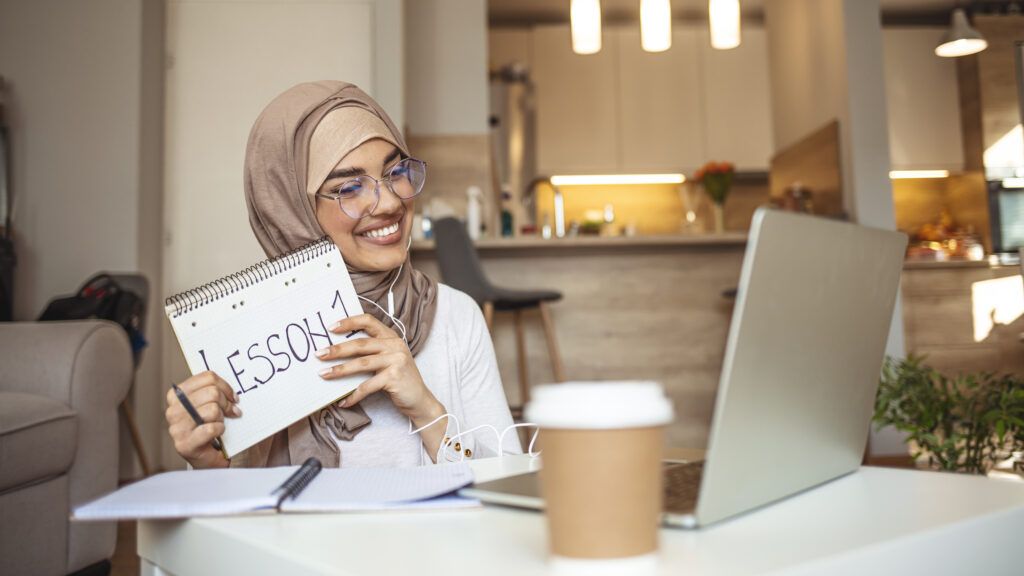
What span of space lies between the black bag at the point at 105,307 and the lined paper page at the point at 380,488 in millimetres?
2503

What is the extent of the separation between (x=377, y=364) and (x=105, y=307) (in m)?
2.39

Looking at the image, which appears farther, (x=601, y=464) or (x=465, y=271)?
(x=465, y=271)

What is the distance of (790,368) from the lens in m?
0.46

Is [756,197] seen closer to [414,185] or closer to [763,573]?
[414,185]

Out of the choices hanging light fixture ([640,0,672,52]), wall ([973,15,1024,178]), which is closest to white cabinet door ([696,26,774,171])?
wall ([973,15,1024,178])

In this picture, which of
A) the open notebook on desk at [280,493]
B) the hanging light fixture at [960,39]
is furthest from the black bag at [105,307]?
the hanging light fixture at [960,39]

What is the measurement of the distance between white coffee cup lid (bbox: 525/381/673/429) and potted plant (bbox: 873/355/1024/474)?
1571 mm

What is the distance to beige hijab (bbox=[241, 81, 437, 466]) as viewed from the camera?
1080 millimetres

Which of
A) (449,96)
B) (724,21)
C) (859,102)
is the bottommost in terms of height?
(859,102)

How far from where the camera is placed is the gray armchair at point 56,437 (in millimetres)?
1475

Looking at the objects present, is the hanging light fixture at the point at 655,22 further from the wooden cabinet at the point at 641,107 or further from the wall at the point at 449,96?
the wooden cabinet at the point at 641,107

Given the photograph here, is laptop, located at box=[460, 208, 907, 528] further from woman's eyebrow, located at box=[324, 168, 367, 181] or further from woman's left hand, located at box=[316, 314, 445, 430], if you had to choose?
woman's eyebrow, located at box=[324, 168, 367, 181]

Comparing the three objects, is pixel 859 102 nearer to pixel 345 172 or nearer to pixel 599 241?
pixel 599 241

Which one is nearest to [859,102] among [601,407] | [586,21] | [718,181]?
[718,181]
